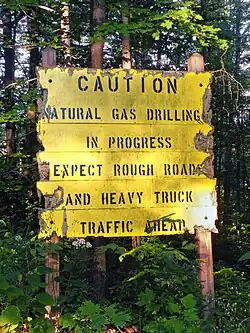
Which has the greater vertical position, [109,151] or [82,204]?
[109,151]

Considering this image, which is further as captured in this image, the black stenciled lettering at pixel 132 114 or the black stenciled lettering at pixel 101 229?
the black stenciled lettering at pixel 132 114

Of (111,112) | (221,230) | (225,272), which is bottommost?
Answer: (221,230)

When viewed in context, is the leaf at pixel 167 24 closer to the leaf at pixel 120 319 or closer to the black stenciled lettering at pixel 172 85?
the black stenciled lettering at pixel 172 85

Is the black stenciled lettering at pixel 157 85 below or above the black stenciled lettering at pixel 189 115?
above

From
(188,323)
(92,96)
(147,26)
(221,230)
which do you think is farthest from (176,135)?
(221,230)

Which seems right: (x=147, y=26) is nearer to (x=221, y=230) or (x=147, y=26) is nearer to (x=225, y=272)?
(x=225, y=272)

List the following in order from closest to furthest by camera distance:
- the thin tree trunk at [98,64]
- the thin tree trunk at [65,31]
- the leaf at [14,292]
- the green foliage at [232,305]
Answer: the leaf at [14,292] → the green foliage at [232,305] → the thin tree trunk at [98,64] → the thin tree trunk at [65,31]

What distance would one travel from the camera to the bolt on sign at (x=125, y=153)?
4453mm

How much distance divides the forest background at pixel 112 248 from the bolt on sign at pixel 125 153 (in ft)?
1.12

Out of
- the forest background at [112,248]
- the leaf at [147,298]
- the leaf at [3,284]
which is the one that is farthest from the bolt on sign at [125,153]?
the leaf at [3,284]

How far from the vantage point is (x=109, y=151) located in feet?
15.0

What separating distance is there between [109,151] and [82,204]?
0.61 meters

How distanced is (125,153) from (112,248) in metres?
0.98

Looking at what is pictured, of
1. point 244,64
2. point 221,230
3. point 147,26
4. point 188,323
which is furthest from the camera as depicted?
point 244,64
